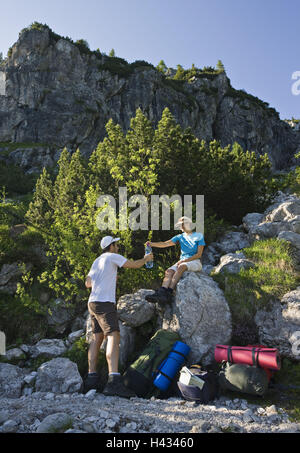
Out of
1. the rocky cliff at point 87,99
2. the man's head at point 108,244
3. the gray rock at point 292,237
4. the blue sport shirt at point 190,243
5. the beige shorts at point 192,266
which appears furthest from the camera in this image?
the rocky cliff at point 87,99

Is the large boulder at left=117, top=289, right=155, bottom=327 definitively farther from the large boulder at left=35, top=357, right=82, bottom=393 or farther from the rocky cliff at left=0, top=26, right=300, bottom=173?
the rocky cliff at left=0, top=26, right=300, bottom=173

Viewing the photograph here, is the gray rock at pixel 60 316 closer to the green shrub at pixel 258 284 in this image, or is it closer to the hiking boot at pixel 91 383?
the hiking boot at pixel 91 383

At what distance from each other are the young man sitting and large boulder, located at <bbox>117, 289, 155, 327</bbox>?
1.19 feet

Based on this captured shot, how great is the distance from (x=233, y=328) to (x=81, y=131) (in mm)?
52256

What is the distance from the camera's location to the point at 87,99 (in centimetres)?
5444

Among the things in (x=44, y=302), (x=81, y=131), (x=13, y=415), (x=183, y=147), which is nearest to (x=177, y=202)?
(x=183, y=147)

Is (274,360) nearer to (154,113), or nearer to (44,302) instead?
(44,302)

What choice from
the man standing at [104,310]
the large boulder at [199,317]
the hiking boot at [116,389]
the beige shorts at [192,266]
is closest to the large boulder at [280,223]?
the beige shorts at [192,266]

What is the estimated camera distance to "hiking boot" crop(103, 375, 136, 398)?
423 centimetres

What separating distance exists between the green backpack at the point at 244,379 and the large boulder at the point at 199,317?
753mm

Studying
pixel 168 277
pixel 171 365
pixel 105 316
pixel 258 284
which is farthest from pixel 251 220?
pixel 105 316

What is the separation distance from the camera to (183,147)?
11141 mm

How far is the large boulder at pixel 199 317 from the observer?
17.4ft

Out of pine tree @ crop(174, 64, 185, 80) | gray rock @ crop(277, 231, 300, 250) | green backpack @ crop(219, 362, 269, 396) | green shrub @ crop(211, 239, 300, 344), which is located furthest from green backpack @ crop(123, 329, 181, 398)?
pine tree @ crop(174, 64, 185, 80)
